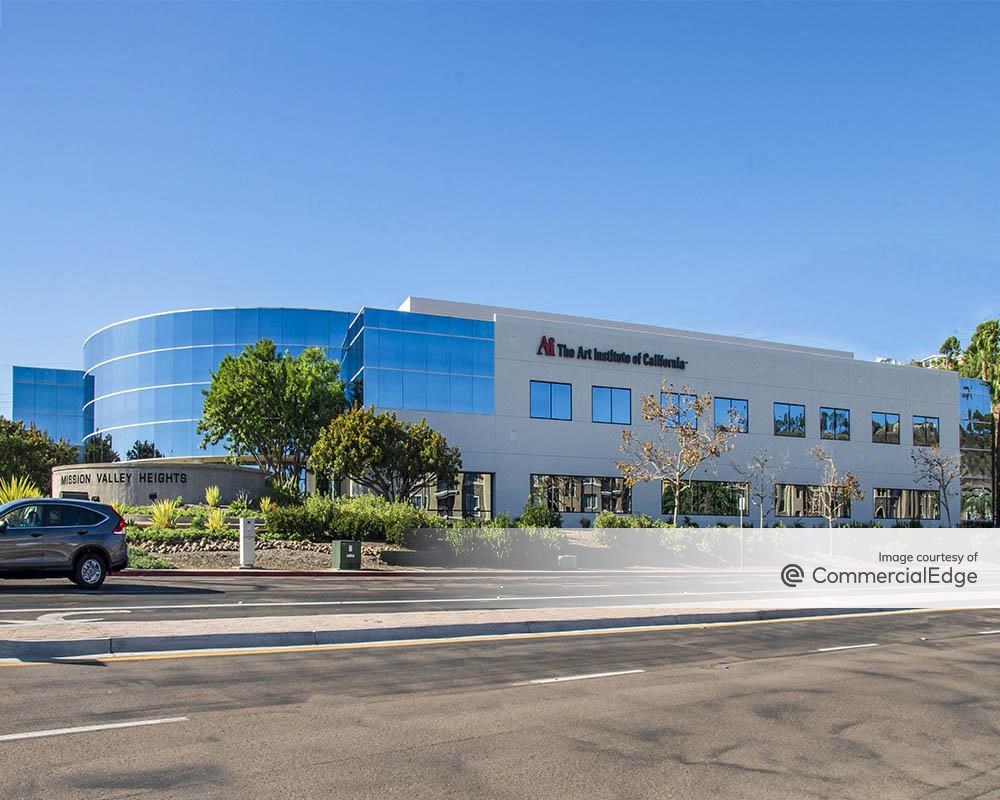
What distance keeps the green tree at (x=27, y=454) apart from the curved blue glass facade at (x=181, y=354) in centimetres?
688

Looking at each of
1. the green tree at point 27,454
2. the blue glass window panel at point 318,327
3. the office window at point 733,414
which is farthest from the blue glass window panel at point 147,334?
the office window at point 733,414

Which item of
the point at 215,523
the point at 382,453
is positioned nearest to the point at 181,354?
the point at 382,453

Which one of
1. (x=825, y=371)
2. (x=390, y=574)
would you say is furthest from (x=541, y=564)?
(x=825, y=371)

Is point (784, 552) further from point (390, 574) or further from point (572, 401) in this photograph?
point (390, 574)

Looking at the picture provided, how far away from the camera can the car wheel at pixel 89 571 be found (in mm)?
18562

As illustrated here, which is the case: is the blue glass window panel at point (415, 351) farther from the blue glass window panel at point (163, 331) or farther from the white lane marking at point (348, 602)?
the blue glass window panel at point (163, 331)

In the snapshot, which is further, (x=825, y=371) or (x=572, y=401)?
(x=825, y=371)

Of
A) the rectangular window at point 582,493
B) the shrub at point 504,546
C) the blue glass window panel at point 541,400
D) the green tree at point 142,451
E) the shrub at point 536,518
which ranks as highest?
the blue glass window panel at point 541,400

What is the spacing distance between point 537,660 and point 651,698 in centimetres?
248

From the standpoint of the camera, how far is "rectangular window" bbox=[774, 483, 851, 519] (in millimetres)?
56031

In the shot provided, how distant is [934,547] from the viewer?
35250mm

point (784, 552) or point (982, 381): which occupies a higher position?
point (982, 381)

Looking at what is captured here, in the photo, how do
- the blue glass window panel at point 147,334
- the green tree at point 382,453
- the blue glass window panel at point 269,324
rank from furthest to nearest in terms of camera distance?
1. the blue glass window panel at point 147,334
2. the blue glass window panel at point 269,324
3. the green tree at point 382,453

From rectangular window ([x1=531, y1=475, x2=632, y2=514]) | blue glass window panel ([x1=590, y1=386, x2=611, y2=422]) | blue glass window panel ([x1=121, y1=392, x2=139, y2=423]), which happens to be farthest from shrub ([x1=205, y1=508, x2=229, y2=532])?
blue glass window panel ([x1=121, y1=392, x2=139, y2=423])
